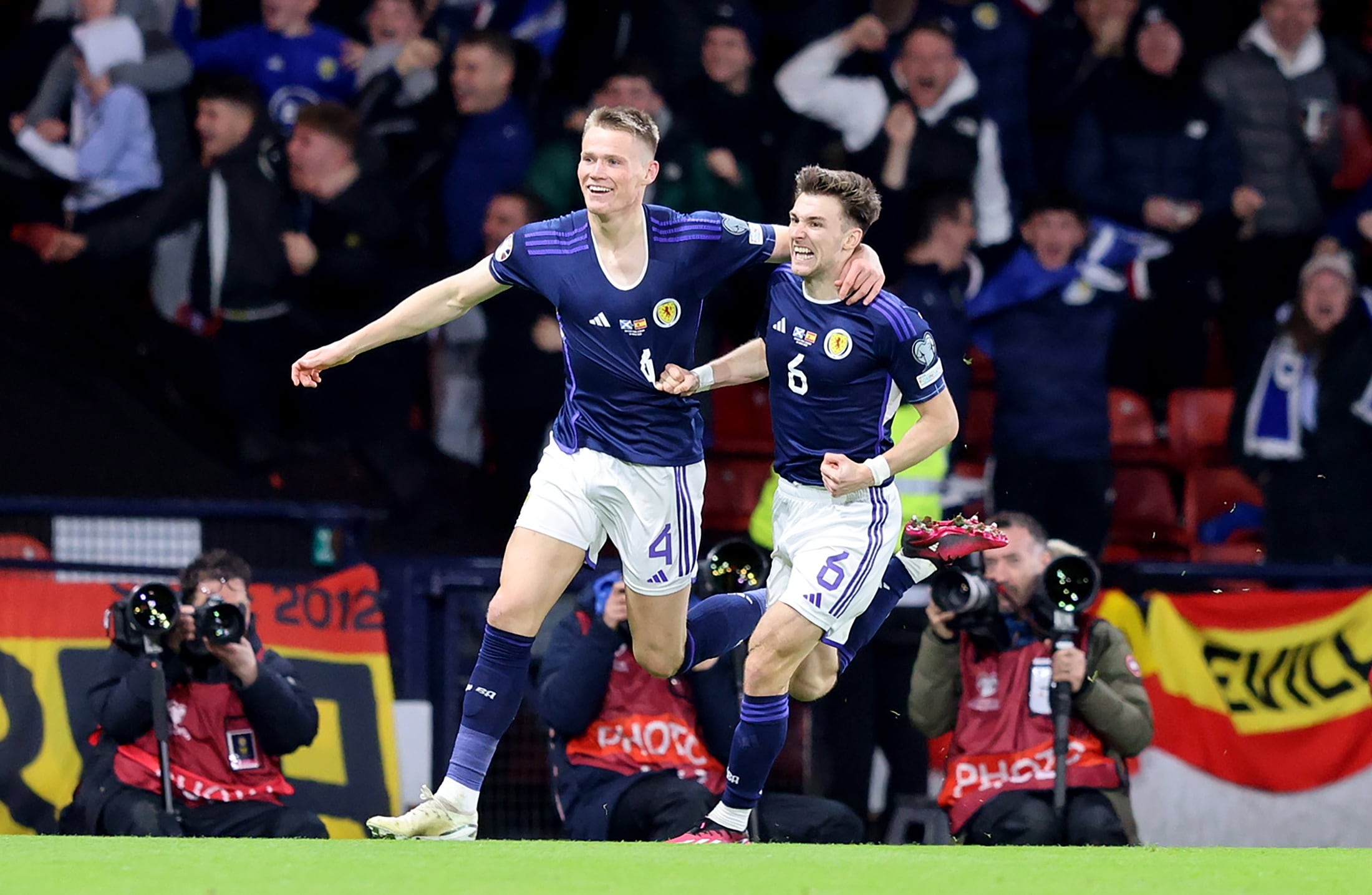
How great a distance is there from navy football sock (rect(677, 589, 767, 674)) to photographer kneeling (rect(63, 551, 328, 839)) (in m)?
1.63

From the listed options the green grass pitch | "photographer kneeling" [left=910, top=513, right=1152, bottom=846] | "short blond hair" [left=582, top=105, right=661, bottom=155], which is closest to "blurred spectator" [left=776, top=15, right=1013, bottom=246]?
"photographer kneeling" [left=910, top=513, right=1152, bottom=846]

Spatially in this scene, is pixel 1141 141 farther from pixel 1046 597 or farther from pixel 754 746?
pixel 754 746

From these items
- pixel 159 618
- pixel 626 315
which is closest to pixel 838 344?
pixel 626 315

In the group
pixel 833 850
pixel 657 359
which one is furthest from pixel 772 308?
pixel 833 850

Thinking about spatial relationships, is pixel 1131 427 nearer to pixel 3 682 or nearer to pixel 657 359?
pixel 657 359

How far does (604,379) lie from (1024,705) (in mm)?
2134

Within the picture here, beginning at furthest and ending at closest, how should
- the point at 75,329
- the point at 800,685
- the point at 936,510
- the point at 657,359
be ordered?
the point at 75,329
the point at 936,510
the point at 800,685
the point at 657,359

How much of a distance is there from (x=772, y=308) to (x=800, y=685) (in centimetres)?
126

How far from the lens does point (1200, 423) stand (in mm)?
9562

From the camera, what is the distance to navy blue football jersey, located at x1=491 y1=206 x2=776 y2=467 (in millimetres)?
5750

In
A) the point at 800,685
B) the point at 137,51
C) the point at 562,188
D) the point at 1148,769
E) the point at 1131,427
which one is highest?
the point at 137,51

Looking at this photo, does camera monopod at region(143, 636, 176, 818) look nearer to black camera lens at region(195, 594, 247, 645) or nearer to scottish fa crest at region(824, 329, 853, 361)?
black camera lens at region(195, 594, 247, 645)

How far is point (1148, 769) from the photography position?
25.9ft

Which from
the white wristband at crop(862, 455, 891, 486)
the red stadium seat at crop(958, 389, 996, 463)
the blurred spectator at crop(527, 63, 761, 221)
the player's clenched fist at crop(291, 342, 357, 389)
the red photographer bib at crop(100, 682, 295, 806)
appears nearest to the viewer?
the player's clenched fist at crop(291, 342, 357, 389)
